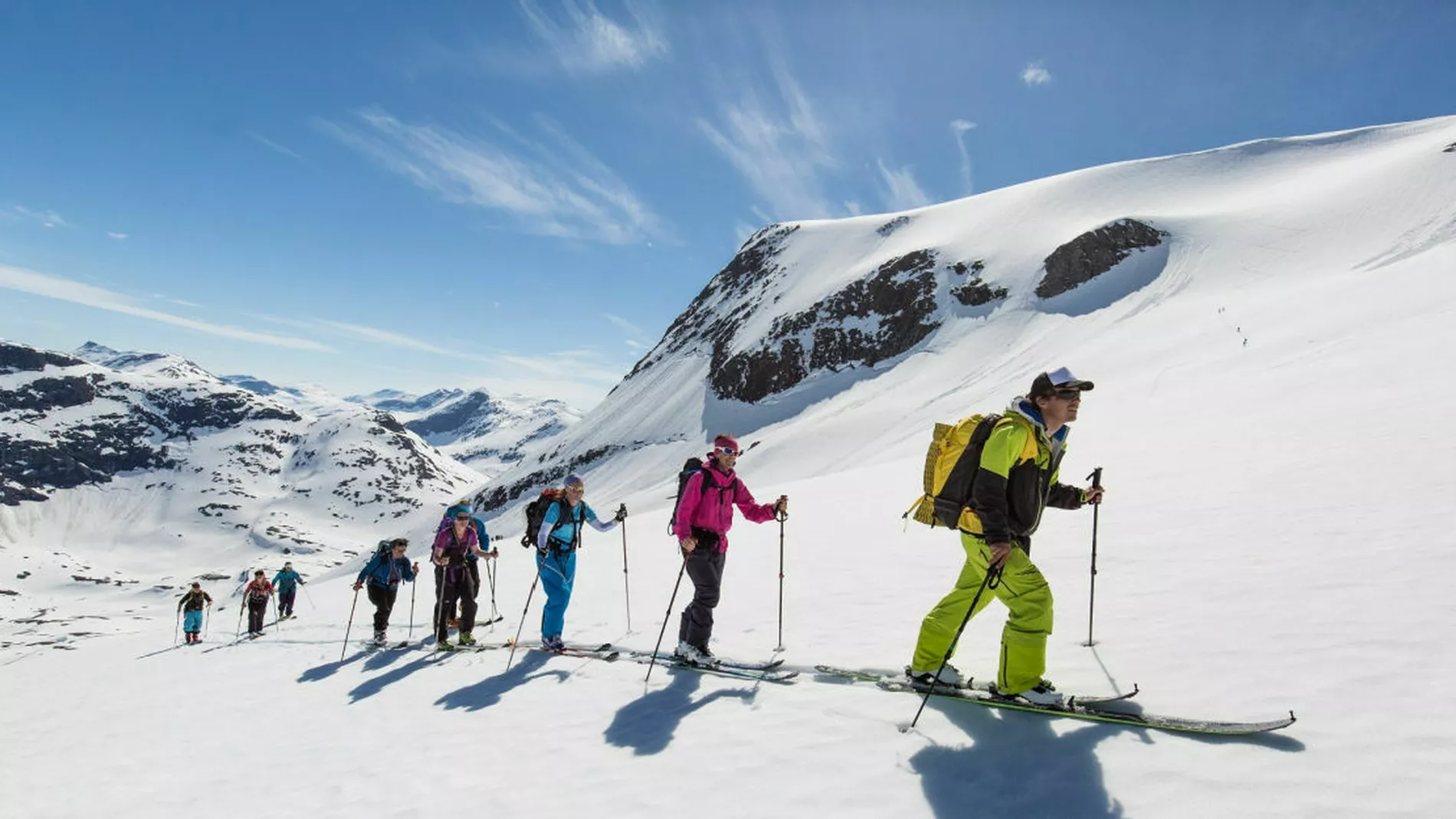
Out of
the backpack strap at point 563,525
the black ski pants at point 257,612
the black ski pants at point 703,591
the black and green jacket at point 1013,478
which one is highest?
the black and green jacket at point 1013,478

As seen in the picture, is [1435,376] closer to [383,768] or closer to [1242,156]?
[383,768]

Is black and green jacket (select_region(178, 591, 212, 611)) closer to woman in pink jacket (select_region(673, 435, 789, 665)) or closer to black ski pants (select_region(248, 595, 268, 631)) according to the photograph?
black ski pants (select_region(248, 595, 268, 631))

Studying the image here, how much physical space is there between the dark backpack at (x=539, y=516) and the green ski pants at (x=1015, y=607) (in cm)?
595

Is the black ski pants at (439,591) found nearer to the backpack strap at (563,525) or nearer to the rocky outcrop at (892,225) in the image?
the backpack strap at (563,525)

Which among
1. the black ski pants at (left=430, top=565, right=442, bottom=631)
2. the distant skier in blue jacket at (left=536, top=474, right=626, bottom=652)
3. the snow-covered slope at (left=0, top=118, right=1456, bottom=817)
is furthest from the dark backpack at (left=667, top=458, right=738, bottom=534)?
the black ski pants at (left=430, top=565, right=442, bottom=631)

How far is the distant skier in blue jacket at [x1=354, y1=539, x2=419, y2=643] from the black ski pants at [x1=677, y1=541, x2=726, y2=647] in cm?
797

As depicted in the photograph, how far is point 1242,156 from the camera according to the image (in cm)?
9525

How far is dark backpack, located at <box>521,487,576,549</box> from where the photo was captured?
996 centimetres

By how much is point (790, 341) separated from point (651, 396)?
24.9 m

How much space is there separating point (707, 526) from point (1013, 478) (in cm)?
354

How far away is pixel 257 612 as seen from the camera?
1984 cm

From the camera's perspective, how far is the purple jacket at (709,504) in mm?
7543

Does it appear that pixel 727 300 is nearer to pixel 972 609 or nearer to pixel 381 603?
pixel 381 603

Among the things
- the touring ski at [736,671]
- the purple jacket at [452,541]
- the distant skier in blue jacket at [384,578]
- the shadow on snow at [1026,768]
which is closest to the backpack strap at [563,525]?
the touring ski at [736,671]
